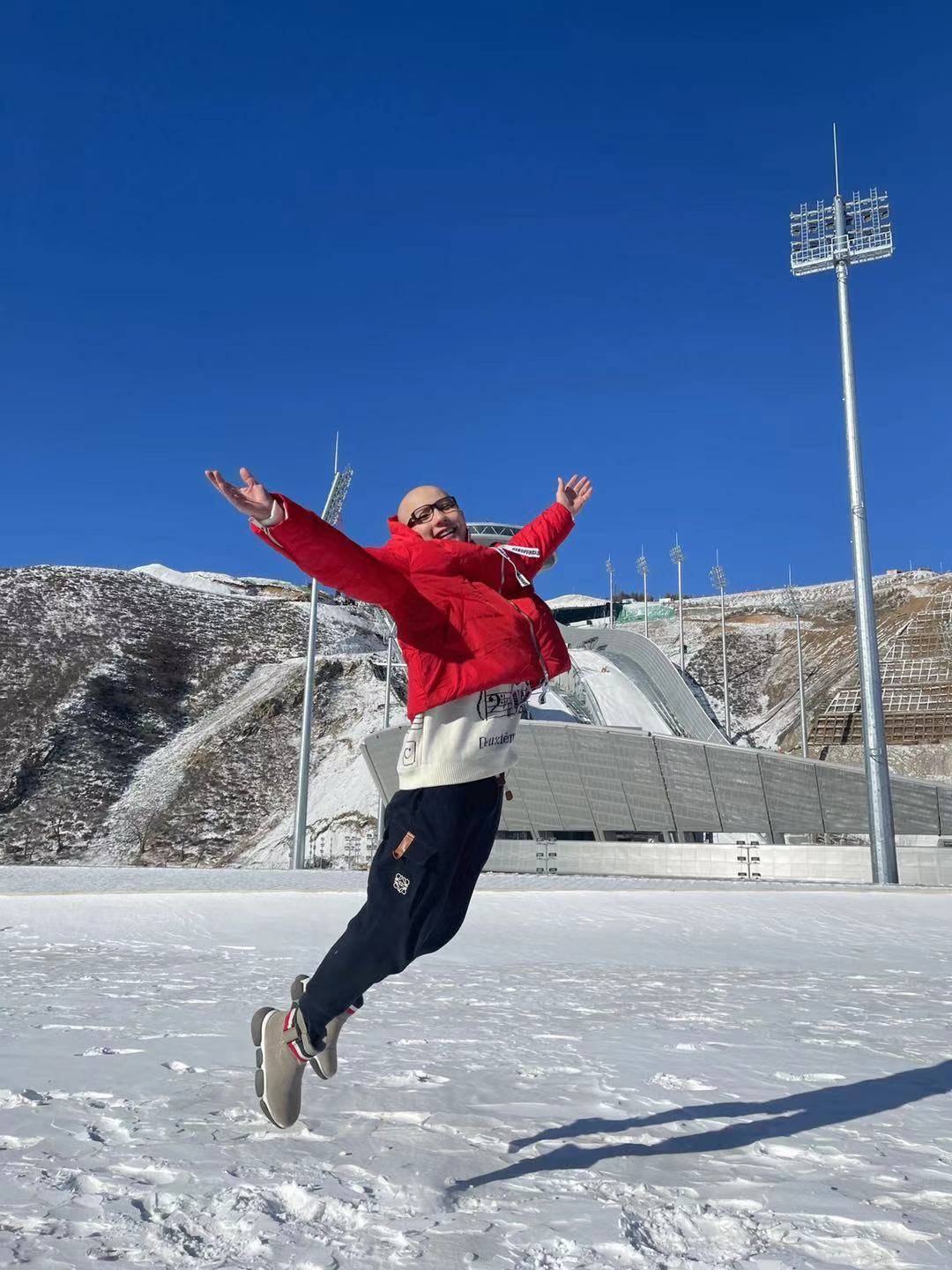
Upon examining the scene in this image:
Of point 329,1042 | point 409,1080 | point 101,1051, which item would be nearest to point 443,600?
point 329,1042

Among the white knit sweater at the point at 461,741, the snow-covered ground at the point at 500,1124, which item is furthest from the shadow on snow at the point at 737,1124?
the white knit sweater at the point at 461,741

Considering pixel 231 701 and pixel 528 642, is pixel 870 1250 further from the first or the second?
pixel 231 701

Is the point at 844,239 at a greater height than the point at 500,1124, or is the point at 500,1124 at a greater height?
the point at 844,239

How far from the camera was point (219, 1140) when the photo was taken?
2529 mm

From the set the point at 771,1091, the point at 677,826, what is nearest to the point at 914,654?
the point at 677,826

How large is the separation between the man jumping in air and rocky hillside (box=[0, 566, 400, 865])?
3254cm

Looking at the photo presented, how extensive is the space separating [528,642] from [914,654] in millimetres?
57626

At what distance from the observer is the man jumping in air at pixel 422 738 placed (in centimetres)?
255

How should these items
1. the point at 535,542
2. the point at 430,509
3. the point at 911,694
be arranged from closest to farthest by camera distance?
the point at 430,509
the point at 535,542
the point at 911,694

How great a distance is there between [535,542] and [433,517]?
0.43 m

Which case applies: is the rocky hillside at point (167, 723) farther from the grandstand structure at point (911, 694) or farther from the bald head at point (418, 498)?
the bald head at point (418, 498)

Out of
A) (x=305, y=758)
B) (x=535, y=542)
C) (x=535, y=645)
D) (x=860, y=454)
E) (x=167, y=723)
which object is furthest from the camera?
(x=167, y=723)

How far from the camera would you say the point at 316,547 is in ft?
8.38

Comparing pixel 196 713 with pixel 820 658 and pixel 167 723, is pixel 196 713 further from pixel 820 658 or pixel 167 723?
pixel 820 658
